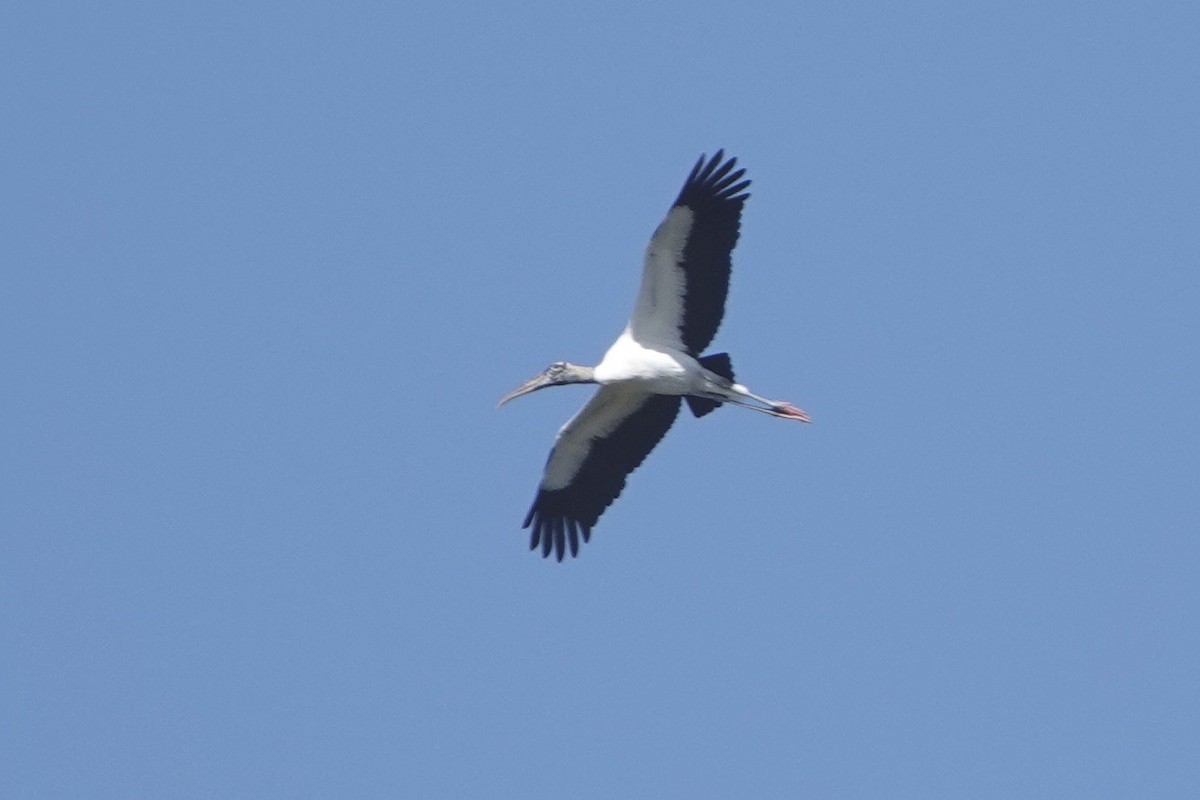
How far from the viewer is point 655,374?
22094 mm

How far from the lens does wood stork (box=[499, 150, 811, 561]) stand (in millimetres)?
21688

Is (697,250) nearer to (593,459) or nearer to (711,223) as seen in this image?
(711,223)

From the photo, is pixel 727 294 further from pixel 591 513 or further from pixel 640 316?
pixel 591 513

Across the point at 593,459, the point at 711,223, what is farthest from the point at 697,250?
the point at 593,459

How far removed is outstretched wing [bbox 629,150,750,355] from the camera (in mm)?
21625

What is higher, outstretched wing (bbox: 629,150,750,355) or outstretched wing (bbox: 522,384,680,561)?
outstretched wing (bbox: 629,150,750,355)

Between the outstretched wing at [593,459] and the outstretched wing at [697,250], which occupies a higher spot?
the outstretched wing at [697,250]

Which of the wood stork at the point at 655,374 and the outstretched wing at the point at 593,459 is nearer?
the wood stork at the point at 655,374

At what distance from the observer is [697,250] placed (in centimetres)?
2170

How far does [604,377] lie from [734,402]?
1.24 meters

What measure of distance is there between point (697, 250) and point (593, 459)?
8.73ft

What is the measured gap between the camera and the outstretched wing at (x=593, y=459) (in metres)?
23.0

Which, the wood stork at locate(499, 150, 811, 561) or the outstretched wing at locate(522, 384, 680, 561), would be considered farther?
the outstretched wing at locate(522, 384, 680, 561)

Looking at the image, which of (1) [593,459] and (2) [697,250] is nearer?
(2) [697,250]
